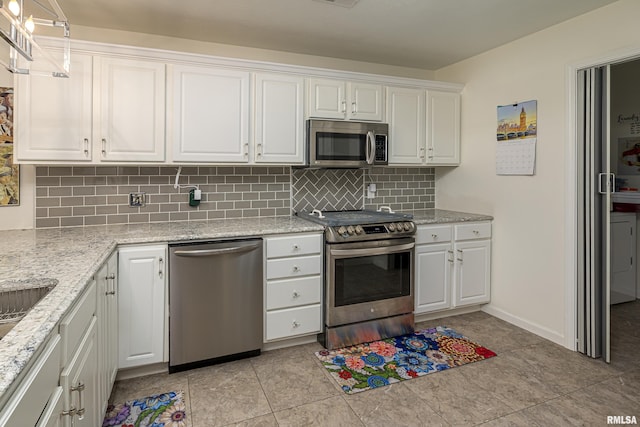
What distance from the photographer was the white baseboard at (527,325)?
284 centimetres

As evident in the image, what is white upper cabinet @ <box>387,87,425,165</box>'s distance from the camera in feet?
11.0

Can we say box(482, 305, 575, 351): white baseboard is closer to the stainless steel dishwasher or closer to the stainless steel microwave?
the stainless steel microwave

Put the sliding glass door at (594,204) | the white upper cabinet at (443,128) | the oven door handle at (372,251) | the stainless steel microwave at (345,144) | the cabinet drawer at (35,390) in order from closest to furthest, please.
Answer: the cabinet drawer at (35,390) < the sliding glass door at (594,204) < the oven door handle at (372,251) < the stainless steel microwave at (345,144) < the white upper cabinet at (443,128)

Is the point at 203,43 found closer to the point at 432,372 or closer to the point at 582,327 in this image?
the point at 432,372

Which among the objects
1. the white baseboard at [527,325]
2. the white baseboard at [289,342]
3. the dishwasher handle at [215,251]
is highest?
the dishwasher handle at [215,251]

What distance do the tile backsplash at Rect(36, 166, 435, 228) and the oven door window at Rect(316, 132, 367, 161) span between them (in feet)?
1.35

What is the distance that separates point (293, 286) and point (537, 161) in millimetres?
2180

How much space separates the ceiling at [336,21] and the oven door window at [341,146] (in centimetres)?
79

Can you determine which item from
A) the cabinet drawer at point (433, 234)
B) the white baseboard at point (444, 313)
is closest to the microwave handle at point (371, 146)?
the cabinet drawer at point (433, 234)

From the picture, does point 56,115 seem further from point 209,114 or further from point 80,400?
point 80,400

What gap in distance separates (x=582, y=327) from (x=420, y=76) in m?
2.74

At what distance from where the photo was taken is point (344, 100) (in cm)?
313

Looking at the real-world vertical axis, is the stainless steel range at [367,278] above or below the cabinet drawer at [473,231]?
below

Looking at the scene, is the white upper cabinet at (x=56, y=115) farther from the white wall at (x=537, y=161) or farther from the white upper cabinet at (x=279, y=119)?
the white wall at (x=537, y=161)
